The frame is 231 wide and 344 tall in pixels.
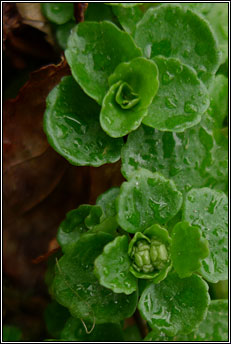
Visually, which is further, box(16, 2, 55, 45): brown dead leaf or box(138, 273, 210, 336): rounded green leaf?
box(16, 2, 55, 45): brown dead leaf

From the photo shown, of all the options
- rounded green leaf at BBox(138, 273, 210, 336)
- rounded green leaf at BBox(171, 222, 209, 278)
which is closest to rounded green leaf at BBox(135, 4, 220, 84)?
rounded green leaf at BBox(171, 222, 209, 278)

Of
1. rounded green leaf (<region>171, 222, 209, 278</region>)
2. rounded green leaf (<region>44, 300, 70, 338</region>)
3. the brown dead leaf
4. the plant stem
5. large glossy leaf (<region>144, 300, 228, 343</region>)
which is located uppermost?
the brown dead leaf

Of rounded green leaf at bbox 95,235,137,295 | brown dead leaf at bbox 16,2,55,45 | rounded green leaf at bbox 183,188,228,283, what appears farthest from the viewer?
brown dead leaf at bbox 16,2,55,45

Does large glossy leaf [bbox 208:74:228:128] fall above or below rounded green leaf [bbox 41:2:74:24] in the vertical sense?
below

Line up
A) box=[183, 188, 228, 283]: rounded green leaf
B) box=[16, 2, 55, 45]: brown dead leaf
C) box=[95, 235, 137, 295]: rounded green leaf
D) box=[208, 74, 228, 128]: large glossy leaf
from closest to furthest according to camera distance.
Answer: box=[95, 235, 137, 295]: rounded green leaf < box=[183, 188, 228, 283]: rounded green leaf < box=[208, 74, 228, 128]: large glossy leaf < box=[16, 2, 55, 45]: brown dead leaf

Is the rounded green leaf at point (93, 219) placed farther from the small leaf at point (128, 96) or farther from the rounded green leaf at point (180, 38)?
the rounded green leaf at point (180, 38)

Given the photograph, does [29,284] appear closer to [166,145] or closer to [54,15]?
[166,145]

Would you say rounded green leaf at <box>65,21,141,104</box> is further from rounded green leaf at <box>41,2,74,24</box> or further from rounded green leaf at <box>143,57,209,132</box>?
rounded green leaf at <box>41,2,74,24</box>
